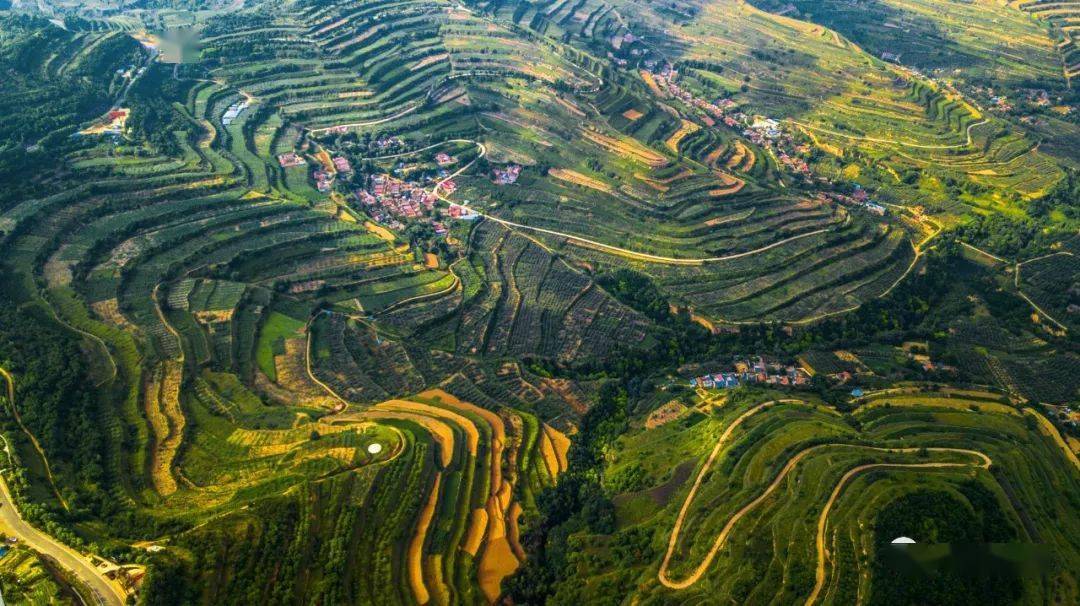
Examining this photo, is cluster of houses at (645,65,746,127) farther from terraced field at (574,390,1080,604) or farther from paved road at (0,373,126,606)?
paved road at (0,373,126,606)

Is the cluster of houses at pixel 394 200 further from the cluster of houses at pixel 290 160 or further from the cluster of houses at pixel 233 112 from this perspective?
the cluster of houses at pixel 233 112

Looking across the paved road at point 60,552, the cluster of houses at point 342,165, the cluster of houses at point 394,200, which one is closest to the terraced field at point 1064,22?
the cluster of houses at point 394,200

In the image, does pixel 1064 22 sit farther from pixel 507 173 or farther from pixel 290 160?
pixel 290 160

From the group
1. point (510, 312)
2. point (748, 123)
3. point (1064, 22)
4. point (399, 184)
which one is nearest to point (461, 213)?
point (399, 184)

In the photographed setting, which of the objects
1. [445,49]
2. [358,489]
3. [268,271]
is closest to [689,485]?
[358,489]

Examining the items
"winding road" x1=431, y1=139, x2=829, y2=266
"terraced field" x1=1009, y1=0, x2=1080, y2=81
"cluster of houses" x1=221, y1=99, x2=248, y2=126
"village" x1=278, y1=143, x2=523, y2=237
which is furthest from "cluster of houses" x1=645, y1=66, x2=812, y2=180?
"cluster of houses" x1=221, y1=99, x2=248, y2=126

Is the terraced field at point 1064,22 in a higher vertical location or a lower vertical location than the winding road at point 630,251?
higher
